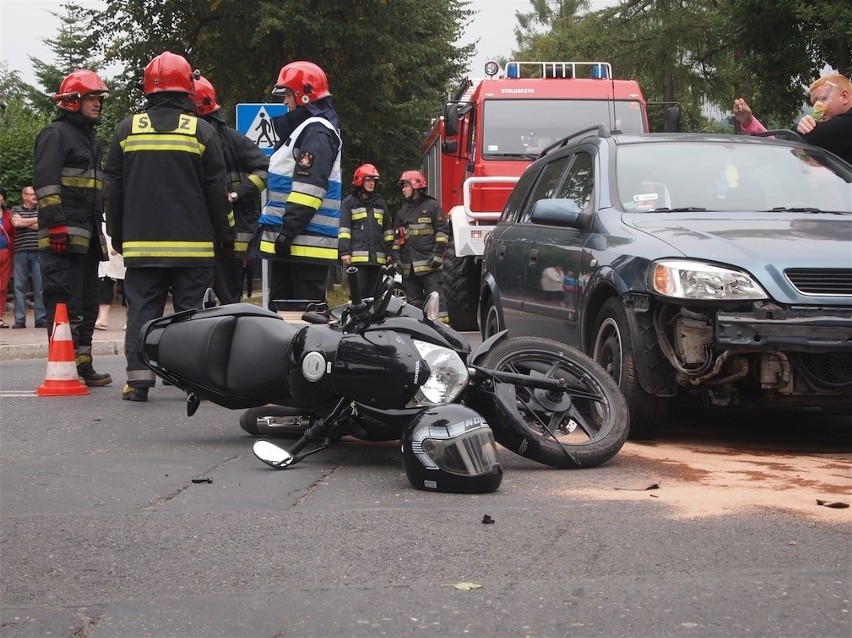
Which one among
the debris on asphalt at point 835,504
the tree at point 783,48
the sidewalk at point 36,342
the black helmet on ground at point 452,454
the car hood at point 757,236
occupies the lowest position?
the sidewalk at point 36,342

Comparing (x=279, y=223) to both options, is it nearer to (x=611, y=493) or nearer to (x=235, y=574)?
(x=611, y=493)

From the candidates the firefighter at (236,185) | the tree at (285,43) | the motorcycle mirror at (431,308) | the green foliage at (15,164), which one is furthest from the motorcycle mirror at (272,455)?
the tree at (285,43)

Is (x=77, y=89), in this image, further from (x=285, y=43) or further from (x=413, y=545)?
(x=285, y=43)

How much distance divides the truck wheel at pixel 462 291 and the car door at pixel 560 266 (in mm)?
6769

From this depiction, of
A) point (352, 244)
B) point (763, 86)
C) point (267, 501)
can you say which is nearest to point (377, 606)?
point (267, 501)

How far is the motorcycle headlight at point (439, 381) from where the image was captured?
610cm

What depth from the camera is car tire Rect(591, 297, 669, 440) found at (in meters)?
6.79

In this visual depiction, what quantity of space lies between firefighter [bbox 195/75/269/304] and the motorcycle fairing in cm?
236

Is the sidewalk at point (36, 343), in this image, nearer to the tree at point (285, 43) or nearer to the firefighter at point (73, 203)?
the firefighter at point (73, 203)

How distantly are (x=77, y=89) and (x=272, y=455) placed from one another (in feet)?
15.3

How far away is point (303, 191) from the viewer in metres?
8.58

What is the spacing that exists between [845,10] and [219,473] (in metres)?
12.7

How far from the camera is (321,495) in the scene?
5.57 metres

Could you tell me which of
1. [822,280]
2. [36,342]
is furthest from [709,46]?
[822,280]
